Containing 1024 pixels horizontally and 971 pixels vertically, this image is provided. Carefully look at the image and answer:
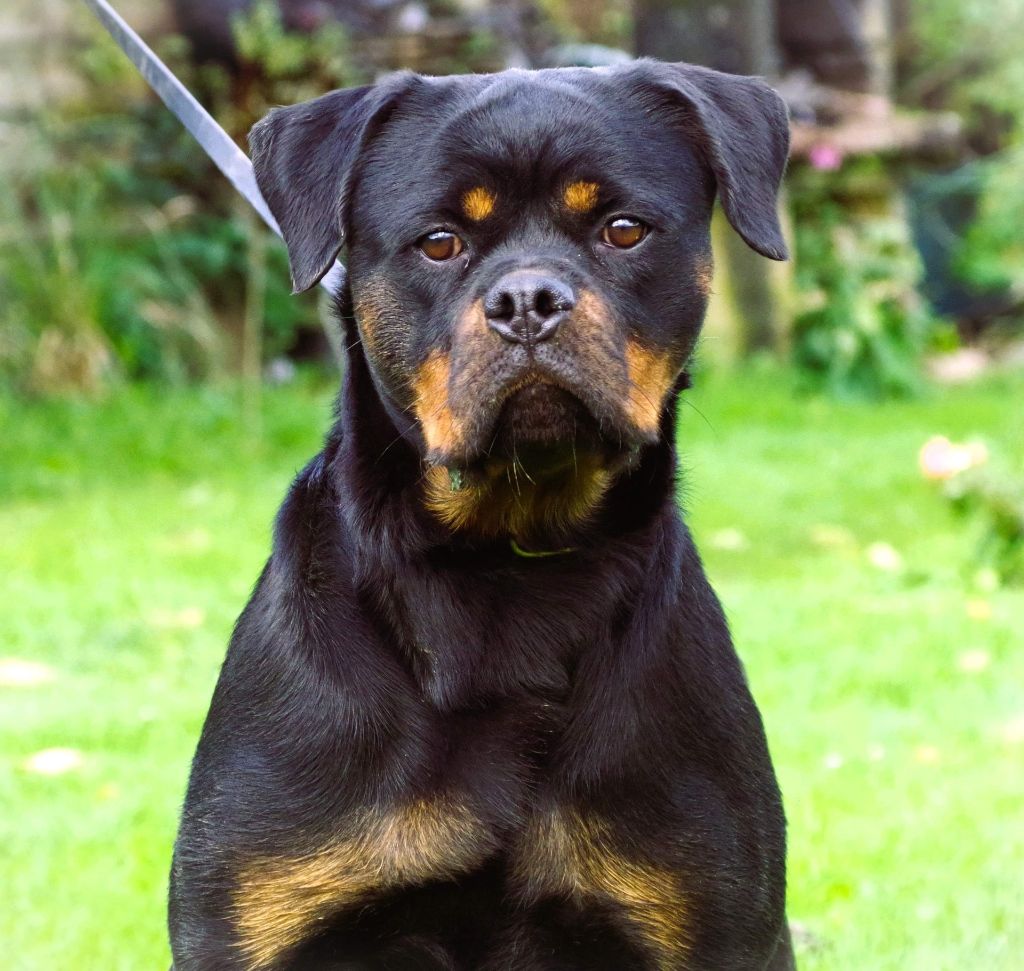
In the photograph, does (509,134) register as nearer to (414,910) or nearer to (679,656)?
(679,656)

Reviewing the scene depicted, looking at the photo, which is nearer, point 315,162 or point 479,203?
point 479,203

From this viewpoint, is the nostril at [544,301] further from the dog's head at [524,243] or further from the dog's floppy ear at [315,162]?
the dog's floppy ear at [315,162]

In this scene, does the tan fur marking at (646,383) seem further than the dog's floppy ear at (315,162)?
No

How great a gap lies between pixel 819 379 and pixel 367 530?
29.8ft

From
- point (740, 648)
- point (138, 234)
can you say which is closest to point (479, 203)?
point (740, 648)

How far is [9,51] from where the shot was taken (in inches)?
420

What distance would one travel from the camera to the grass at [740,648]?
13.1ft

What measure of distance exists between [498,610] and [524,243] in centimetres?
59

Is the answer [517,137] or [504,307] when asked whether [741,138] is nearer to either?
[517,137]

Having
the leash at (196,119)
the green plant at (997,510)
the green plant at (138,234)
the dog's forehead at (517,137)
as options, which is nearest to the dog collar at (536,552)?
the dog's forehead at (517,137)

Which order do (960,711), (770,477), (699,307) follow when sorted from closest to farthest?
1. (699,307)
2. (960,711)
3. (770,477)

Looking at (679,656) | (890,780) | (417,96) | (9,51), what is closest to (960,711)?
(890,780)

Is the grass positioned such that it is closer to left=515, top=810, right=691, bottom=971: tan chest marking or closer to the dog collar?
the dog collar

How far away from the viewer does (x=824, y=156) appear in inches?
472
